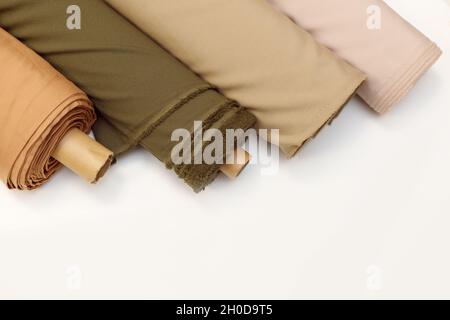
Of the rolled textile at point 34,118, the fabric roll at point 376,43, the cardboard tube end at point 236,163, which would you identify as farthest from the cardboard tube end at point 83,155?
Answer: the fabric roll at point 376,43

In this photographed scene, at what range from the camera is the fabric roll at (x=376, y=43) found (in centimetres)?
85

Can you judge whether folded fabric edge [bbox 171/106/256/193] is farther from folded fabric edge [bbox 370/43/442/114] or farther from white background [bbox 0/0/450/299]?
folded fabric edge [bbox 370/43/442/114]

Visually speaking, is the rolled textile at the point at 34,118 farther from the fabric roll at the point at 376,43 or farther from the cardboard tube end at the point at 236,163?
the fabric roll at the point at 376,43

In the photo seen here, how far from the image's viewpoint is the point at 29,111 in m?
0.76

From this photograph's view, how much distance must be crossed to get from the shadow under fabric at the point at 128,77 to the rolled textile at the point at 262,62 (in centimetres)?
3

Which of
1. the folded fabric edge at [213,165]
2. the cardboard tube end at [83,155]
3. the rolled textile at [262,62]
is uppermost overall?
the rolled textile at [262,62]

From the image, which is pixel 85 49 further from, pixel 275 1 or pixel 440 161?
pixel 440 161

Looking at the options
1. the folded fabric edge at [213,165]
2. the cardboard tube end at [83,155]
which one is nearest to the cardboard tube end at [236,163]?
the folded fabric edge at [213,165]

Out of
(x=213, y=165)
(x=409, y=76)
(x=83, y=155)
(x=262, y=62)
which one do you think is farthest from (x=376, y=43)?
(x=83, y=155)

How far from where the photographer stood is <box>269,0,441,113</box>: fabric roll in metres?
0.85

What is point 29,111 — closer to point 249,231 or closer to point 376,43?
point 249,231

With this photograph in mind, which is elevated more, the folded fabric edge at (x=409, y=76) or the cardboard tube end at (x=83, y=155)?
the folded fabric edge at (x=409, y=76)

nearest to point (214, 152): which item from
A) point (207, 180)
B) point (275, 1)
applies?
point (207, 180)

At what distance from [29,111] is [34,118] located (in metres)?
0.01
